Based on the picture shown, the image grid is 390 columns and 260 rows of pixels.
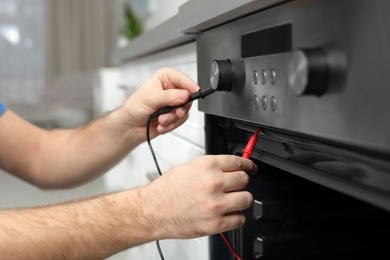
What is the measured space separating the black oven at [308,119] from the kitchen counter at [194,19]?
1cm

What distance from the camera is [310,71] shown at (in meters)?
0.35

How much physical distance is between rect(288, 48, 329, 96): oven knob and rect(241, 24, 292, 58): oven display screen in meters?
0.04

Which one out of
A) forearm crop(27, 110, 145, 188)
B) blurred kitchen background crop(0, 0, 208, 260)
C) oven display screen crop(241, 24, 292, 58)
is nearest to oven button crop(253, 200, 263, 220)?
oven display screen crop(241, 24, 292, 58)

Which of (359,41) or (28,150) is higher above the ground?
(359,41)

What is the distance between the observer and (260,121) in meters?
0.47

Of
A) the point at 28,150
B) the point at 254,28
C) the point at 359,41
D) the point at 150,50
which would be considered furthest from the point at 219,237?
the point at 28,150

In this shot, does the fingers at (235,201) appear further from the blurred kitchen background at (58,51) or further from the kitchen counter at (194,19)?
the blurred kitchen background at (58,51)

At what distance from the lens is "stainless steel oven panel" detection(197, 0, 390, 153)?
30cm

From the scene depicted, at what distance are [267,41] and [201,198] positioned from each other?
0.17 m

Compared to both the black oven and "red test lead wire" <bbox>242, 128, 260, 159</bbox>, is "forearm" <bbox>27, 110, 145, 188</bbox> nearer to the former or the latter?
the black oven

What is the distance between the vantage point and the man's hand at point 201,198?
50 centimetres

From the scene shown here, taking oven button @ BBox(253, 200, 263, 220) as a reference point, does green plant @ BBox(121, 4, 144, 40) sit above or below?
above

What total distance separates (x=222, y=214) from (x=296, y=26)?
0.21 meters

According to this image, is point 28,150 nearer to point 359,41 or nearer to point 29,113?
point 359,41
